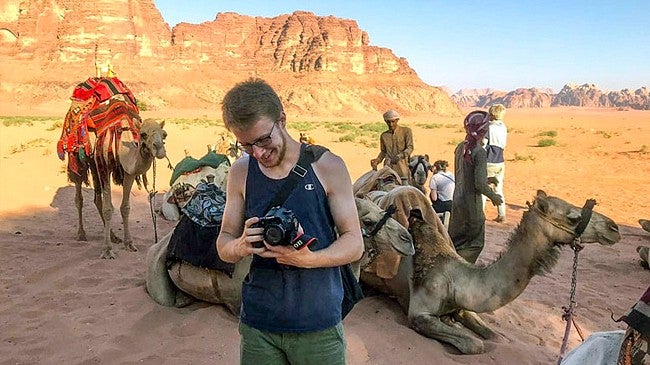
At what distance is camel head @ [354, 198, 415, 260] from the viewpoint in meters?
3.92

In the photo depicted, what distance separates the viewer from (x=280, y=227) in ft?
6.46

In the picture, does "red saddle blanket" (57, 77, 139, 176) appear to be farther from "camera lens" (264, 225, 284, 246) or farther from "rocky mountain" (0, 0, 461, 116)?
"rocky mountain" (0, 0, 461, 116)

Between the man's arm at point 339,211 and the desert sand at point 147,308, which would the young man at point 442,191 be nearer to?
the desert sand at point 147,308

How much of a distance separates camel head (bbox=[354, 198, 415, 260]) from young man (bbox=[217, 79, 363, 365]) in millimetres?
1665

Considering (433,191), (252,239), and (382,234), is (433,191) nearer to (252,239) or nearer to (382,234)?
(382,234)

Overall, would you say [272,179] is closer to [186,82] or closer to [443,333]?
→ [443,333]

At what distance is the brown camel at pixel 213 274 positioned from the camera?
4.01 m

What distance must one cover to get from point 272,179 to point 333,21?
445 feet

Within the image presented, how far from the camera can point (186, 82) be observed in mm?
99688

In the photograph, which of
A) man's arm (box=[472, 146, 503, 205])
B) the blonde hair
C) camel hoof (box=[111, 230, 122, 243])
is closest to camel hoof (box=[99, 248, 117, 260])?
camel hoof (box=[111, 230, 122, 243])

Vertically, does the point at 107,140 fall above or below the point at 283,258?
above

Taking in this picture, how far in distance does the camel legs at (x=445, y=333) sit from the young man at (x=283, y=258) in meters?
2.34

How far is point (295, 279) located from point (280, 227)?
330mm

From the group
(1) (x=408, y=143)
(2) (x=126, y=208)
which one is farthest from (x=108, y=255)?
(1) (x=408, y=143)
